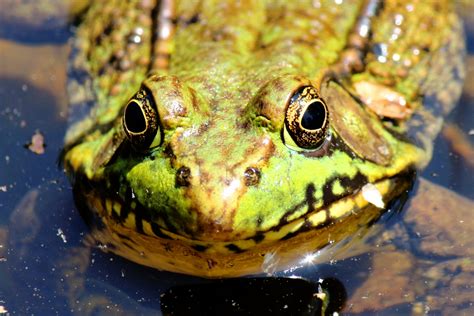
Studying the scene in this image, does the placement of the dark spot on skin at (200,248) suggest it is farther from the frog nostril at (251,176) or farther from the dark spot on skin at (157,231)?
the frog nostril at (251,176)

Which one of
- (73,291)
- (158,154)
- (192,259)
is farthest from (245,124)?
(73,291)

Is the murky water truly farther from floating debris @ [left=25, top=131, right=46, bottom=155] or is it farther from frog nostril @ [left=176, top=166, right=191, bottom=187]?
frog nostril @ [left=176, top=166, right=191, bottom=187]

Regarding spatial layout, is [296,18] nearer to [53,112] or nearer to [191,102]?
[191,102]

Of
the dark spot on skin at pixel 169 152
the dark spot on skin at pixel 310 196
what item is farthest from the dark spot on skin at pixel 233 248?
the dark spot on skin at pixel 169 152

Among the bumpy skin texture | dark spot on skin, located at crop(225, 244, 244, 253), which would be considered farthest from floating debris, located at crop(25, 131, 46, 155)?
dark spot on skin, located at crop(225, 244, 244, 253)

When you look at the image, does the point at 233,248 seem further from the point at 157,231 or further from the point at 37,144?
the point at 37,144
